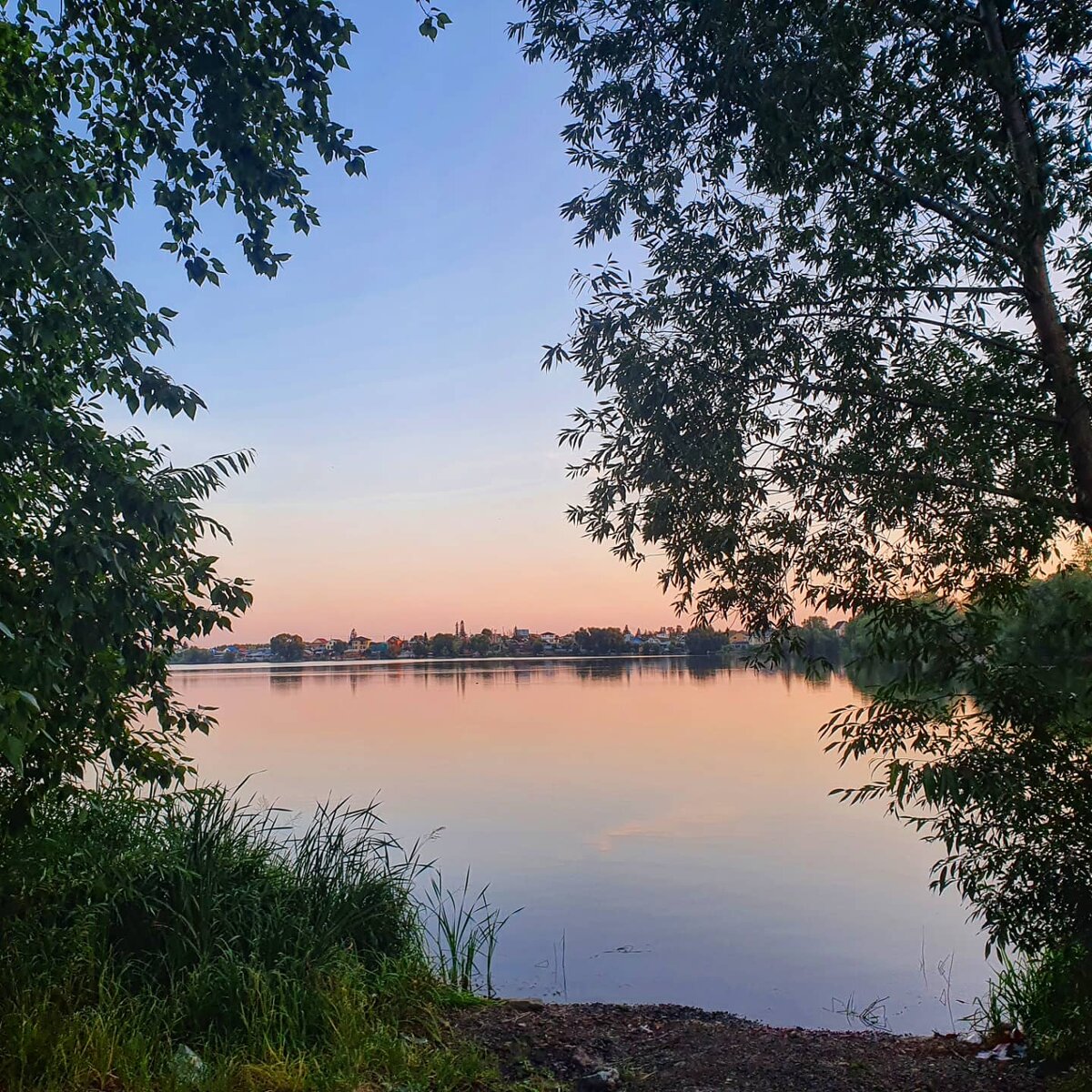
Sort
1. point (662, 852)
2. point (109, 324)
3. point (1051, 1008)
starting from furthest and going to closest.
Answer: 1. point (662, 852)
2. point (1051, 1008)
3. point (109, 324)

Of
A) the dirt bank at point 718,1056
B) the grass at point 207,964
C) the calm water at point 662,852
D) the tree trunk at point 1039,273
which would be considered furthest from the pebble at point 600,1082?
the tree trunk at point 1039,273

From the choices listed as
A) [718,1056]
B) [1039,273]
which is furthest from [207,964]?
[1039,273]

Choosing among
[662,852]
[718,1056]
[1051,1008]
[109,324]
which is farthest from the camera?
[662,852]

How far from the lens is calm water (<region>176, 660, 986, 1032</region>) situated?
8189 mm

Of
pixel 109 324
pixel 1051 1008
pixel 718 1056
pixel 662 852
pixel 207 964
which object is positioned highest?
pixel 109 324

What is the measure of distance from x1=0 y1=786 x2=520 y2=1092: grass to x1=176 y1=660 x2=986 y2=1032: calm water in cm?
220

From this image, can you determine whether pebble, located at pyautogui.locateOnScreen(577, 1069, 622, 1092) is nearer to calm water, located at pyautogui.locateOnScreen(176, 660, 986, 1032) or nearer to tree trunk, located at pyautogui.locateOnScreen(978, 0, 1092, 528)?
calm water, located at pyautogui.locateOnScreen(176, 660, 986, 1032)

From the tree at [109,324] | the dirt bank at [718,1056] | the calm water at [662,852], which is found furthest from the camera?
the calm water at [662,852]

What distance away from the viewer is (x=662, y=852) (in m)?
12.5

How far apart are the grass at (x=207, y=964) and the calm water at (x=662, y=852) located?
2204 mm

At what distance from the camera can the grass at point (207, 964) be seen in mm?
4152

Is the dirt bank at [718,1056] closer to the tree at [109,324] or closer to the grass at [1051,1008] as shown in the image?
the grass at [1051,1008]

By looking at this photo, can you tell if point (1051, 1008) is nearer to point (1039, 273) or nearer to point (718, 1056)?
point (718, 1056)

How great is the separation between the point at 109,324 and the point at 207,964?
332 cm
